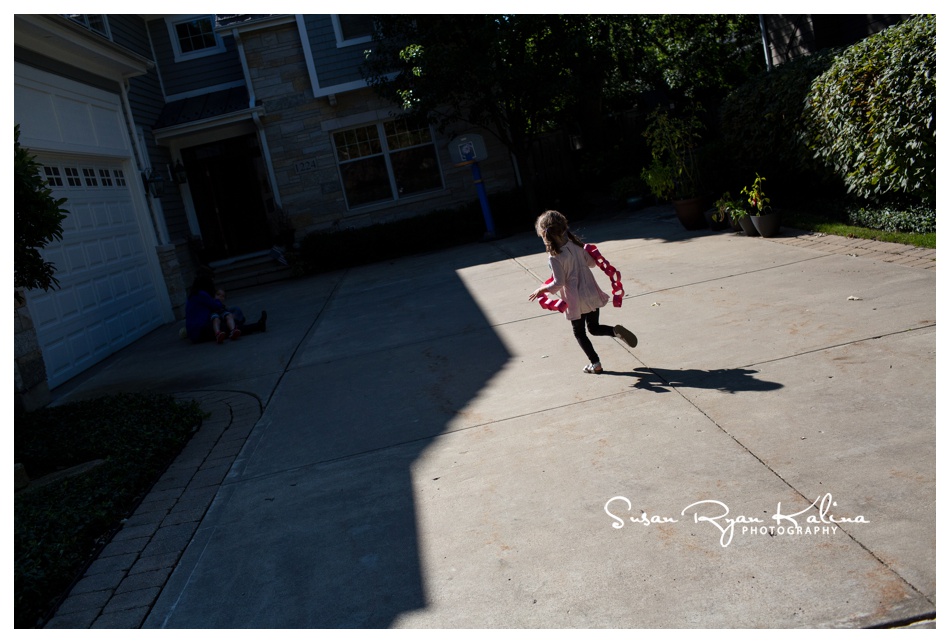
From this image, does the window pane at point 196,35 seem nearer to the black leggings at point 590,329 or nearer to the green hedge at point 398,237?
the green hedge at point 398,237

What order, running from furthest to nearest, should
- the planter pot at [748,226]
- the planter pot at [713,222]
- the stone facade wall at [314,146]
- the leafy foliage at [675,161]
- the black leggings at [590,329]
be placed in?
1. the stone facade wall at [314,146]
2. the leafy foliage at [675,161]
3. the planter pot at [713,222]
4. the planter pot at [748,226]
5. the black leggings at [590,329]

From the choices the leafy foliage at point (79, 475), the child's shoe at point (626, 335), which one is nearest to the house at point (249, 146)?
the leafy foliage at point (79, 475)

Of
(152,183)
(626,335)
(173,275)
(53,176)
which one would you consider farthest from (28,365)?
(152,183)

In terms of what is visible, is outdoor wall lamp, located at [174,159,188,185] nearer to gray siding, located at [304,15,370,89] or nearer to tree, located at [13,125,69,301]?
gray siding, located at [304,15,370,89]

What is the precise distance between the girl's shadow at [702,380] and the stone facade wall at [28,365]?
6.04 m

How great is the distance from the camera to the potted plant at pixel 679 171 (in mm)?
11938

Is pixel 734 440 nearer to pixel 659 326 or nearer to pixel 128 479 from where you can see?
pixel 659 326

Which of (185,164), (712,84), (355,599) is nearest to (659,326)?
Answer: (355,599)

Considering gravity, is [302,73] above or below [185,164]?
above

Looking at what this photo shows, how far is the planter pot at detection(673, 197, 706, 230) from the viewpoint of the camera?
38.8 feet

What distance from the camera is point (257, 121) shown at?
16453mm

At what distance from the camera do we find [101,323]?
10734 millimetres

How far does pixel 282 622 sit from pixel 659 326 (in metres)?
4.54

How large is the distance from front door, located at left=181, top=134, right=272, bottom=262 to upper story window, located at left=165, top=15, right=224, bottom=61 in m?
2.11
